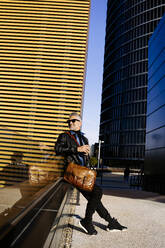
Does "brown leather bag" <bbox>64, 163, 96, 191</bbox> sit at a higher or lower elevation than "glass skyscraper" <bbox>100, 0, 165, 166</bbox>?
lower

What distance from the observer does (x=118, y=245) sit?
2.90 meters

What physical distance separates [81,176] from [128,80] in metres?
55.5

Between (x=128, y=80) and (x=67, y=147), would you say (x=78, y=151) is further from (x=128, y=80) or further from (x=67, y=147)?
(x=128, y=80)

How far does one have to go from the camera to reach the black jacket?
2732 mm

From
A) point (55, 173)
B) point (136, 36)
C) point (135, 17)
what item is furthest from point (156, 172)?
point (135, 17)

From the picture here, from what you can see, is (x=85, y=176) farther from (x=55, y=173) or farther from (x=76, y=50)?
(x=76, y=50)

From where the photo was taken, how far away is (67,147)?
9.08 feet

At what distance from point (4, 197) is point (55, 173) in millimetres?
3968

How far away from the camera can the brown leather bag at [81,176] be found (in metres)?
2.72

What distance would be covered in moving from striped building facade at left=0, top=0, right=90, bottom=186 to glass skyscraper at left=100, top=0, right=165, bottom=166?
1442 inches

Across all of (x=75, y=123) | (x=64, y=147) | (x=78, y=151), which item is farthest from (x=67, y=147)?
(x=75, y=123)

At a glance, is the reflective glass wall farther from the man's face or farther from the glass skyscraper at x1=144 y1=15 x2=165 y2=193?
the man's face

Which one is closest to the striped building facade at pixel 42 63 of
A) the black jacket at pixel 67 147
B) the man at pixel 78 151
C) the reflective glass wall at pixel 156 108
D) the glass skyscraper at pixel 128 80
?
the reflective glass wall at pixel 156 108

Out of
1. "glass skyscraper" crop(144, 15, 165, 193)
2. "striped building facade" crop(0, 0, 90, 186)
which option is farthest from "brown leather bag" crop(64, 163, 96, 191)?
"glass skyscraper" crop(144, 15, 165, 193)
